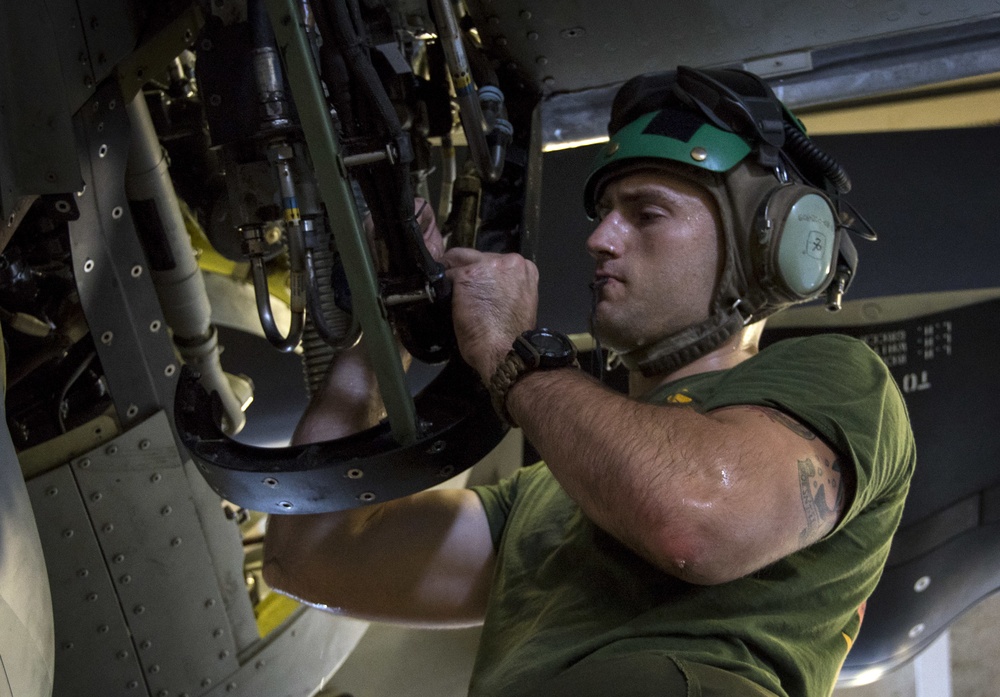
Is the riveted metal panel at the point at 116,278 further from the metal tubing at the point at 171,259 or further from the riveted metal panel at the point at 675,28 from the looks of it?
the riveted metal panel at the point at 675,28

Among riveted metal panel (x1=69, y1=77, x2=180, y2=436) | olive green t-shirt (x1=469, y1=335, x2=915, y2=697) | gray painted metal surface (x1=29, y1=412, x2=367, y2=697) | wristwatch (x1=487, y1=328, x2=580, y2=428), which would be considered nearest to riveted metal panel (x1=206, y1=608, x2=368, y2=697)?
gray painted metal surface (x1=29, y1=412, x2=367, y2=697)

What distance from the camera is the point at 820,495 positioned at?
1.15 meters

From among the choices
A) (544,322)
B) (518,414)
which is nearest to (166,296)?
(518,414)

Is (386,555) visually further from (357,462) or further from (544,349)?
(544,349)

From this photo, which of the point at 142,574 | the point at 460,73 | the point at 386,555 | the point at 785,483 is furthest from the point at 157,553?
the point at 785,483

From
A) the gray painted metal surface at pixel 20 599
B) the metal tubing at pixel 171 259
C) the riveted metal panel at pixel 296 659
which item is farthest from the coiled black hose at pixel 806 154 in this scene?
the riveted metal panel at pixel 296 659

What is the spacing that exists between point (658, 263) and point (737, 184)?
6.3 inches

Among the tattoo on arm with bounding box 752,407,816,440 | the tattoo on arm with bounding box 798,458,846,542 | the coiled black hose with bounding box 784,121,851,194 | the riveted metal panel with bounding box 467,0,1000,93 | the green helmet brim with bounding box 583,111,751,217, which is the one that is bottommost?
the tattoo on arm with bounding box 798,458,846,542

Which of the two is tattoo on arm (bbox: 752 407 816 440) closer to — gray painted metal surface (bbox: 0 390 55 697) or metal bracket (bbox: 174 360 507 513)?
metal bracket (bbox: 174 360 507 513)

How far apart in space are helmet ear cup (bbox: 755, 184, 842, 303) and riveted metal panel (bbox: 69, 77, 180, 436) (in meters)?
0.99

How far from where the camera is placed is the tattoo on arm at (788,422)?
46.3 inches

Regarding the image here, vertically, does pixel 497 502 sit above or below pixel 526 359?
below

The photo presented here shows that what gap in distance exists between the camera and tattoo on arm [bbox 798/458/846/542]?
1138 millimetres

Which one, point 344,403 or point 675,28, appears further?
point 675,28
